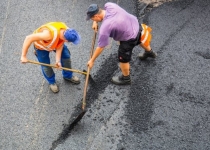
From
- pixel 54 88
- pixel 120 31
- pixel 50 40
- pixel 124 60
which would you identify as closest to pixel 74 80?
pixel 54 88

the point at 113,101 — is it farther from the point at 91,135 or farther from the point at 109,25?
the point at 109,25

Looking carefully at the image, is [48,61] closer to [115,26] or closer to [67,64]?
[67,64]

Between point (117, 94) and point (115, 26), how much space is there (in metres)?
1.09

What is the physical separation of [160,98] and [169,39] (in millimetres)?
1137

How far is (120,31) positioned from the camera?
159 inches

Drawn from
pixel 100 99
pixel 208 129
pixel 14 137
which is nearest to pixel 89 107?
pixel 100 99

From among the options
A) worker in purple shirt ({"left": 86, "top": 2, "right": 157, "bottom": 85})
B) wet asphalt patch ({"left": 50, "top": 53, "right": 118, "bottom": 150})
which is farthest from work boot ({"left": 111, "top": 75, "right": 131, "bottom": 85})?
wet asphalt patch ({"left": 50, "top": 53, "right": 118, "bottom": 150})

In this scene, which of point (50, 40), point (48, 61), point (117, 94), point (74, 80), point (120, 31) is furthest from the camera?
point (74, 80)

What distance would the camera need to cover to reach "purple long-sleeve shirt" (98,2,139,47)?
3.90 m

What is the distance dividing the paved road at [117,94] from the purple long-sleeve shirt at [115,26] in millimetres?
902

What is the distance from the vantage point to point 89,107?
14.7 feet

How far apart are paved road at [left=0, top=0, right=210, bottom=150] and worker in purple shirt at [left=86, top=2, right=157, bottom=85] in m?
0.38

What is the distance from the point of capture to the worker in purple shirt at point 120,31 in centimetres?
390

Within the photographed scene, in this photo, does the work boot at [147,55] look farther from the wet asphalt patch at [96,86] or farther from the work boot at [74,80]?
the work boot at [74,80]
